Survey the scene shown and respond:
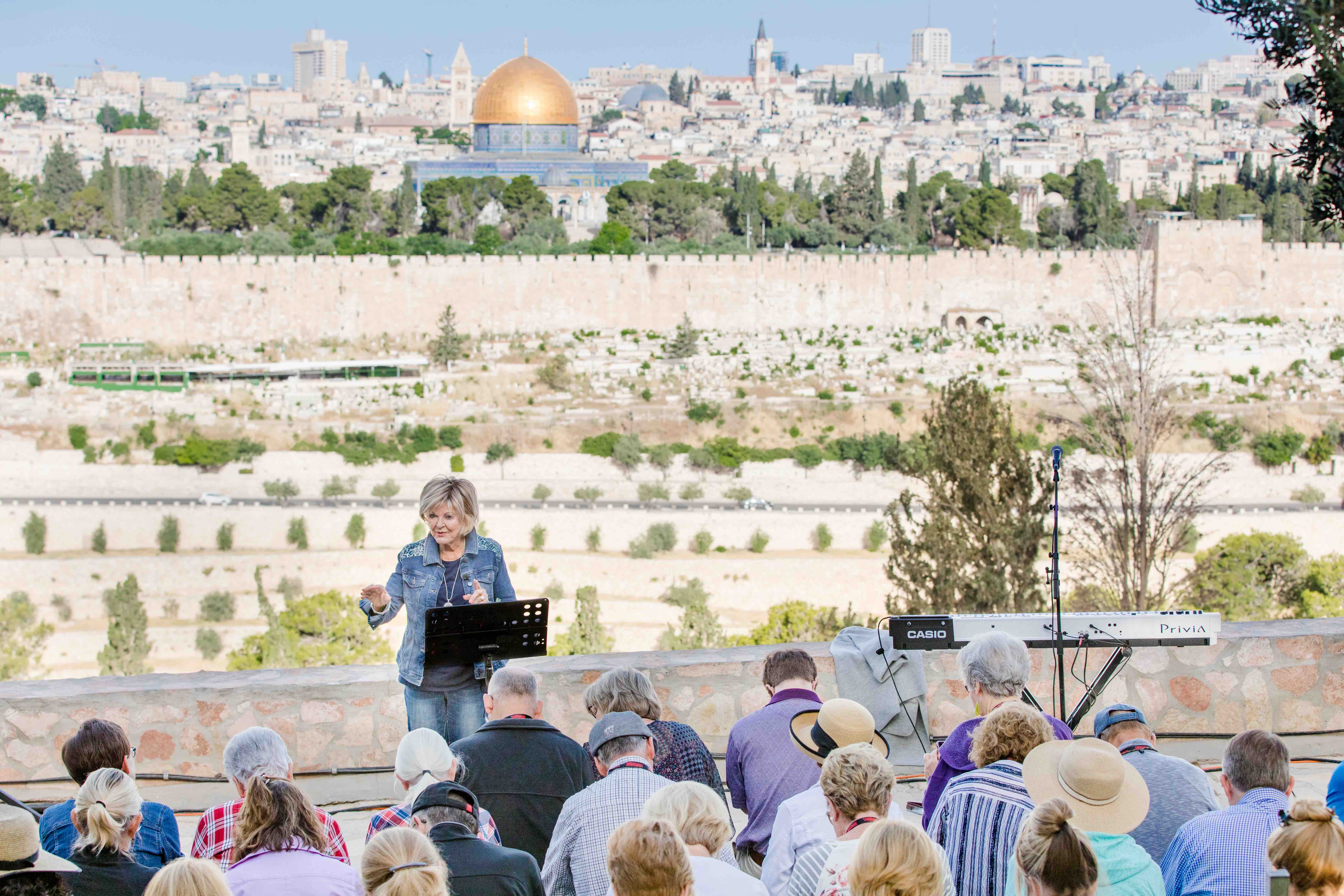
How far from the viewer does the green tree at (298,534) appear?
16609 millimetres

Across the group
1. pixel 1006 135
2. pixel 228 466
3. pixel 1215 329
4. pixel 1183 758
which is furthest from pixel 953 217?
pixel 1006 135

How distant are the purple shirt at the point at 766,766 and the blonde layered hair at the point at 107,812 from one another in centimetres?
108

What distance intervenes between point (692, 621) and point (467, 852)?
11571 millimetres

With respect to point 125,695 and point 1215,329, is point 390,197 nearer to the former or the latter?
point 1215,329

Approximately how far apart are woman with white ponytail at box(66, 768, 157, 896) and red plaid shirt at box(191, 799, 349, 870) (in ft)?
0.39

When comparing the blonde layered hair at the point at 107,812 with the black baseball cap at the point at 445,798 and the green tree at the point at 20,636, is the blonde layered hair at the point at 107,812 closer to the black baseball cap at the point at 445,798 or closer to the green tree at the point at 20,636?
the black baseball cap at the point at 445,798

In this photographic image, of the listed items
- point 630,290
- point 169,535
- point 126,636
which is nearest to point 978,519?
point 126,636

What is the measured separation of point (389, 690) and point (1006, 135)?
261 ft

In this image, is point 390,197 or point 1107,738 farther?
point 390,197

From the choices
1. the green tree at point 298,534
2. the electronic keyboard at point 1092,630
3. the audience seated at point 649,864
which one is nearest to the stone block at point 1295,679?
the electronic keyboard at point 1092,630

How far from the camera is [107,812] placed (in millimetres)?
2172

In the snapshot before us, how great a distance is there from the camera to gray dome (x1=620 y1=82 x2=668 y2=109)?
86062mm

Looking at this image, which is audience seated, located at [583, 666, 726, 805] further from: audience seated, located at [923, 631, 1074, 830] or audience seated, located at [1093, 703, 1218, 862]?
audience seated, located at [1093, 703, 1218, 862]

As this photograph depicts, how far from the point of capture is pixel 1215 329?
2955 centimetres
